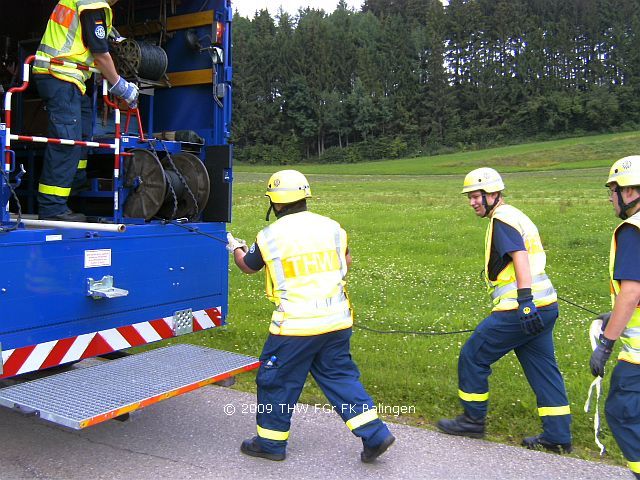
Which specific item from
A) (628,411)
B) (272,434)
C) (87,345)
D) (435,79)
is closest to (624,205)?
(628,411)

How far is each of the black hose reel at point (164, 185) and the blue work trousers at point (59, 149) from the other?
39 cm

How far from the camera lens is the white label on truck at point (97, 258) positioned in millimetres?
4074

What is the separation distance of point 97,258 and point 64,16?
1744 millimetres

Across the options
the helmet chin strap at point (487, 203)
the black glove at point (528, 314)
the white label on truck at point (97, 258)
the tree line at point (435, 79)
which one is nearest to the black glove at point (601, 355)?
the black glove at point (528, 314)

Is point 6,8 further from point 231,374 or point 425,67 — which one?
point 425,67

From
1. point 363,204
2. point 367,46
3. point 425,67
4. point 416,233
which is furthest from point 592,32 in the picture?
point 416,233

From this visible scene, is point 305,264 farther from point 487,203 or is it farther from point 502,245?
point 487,203

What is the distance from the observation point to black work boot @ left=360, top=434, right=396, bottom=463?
3.98 meters

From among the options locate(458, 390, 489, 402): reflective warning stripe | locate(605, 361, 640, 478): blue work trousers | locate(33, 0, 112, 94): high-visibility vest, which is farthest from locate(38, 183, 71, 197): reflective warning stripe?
locate(605, 361, 640, 478): blue work trousers

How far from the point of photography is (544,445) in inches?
172

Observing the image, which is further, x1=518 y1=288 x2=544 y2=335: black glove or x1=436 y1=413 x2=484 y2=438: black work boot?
x1=436 y1=413 x2=484 y2=438: black work boot

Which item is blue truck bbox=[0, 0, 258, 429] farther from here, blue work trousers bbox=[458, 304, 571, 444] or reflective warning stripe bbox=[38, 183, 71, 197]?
blue work trousers bbox=[458, 304, 571, 444]

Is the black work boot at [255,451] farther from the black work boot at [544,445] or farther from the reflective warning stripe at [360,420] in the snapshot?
the black work boot at [544,445]

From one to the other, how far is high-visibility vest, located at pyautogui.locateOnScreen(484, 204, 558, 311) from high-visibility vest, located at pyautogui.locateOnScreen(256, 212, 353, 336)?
1.08 meters
